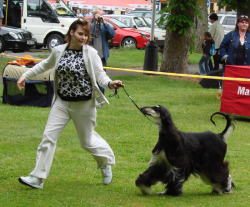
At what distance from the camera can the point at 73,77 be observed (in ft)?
15.2

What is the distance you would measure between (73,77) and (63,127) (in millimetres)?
576

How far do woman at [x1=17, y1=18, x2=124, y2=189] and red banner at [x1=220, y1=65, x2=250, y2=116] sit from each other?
4.61m

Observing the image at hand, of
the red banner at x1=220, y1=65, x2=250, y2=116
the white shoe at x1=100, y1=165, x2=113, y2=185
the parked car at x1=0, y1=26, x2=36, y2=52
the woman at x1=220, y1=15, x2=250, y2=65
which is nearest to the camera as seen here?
the white shoe at x1=100, y1=165, x2=113, y2=185

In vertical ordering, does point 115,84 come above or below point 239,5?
below

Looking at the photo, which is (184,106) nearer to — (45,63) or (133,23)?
(45,63)

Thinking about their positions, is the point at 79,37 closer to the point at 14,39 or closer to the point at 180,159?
the point at 180,159

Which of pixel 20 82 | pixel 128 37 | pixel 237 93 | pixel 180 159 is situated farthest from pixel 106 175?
pixel 128 37

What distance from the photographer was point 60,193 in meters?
4.72

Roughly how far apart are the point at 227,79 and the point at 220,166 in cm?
414

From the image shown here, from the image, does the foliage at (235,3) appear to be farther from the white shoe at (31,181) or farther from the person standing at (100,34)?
the white shoe at (31,181)

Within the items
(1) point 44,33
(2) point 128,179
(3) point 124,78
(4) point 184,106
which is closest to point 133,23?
(1) point 44,33

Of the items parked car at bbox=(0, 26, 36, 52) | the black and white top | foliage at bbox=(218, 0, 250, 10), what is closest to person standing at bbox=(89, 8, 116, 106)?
the black and white top

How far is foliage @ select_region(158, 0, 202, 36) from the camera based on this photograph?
13953 millimetres

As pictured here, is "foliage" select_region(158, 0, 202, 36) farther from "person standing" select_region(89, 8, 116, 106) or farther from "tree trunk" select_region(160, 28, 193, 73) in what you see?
"person standing" select_region(89, 8, 116, 106)
